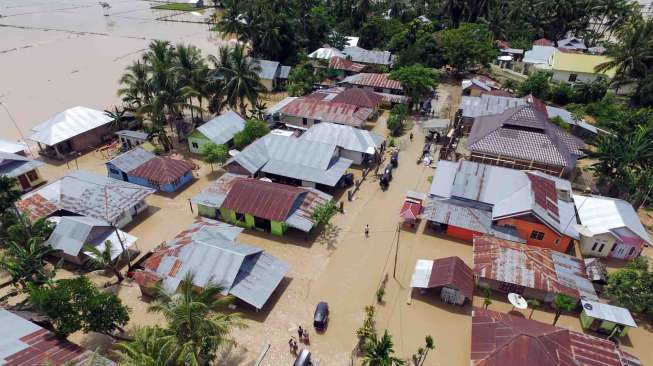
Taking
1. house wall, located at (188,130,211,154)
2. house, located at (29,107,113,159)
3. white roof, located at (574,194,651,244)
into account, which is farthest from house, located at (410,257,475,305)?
house, located at (29,107,113,159)

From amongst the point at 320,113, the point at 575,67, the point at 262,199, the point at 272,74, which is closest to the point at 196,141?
the point at 320,113

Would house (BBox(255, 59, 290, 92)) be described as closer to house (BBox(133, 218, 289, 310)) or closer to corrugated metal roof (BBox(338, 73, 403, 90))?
corrugated metal roof (BBox(338, 73, 403, 90))

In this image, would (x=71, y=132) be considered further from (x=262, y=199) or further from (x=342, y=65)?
(x=342, y=65)

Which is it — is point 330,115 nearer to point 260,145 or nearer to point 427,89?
point 260,145

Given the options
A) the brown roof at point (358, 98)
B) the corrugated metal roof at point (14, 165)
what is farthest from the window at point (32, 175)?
the brown roof at point (358, 98)

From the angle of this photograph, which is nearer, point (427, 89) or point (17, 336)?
point (17, 336)

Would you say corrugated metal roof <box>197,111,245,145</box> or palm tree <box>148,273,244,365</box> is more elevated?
palm tree <box>148,273,244,365</box>

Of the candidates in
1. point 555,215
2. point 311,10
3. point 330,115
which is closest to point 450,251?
point 555,215
